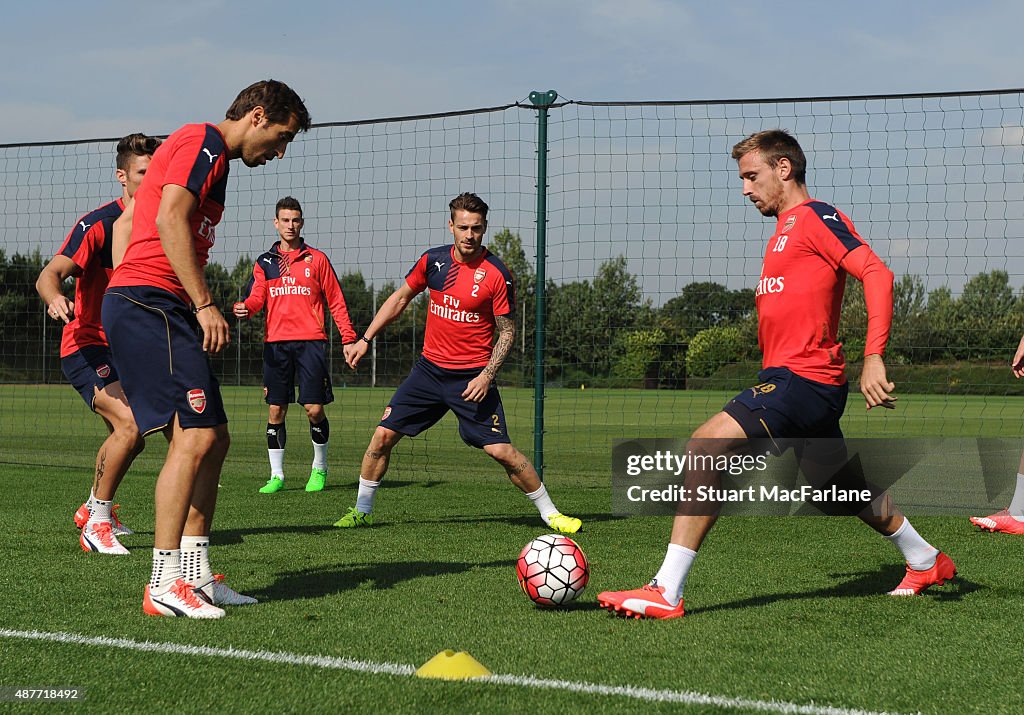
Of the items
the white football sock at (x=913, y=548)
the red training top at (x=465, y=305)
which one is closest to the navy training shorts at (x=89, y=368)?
the red training top at (x=465, y=305)

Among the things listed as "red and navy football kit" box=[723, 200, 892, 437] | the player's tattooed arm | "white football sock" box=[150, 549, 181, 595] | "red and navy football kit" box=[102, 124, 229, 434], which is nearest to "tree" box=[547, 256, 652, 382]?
the player's tattooed arm

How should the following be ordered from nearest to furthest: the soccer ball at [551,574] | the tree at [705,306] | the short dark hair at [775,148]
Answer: the soccer ball at [551,574], the short dark hair at [775,148], the tree at [705,306]

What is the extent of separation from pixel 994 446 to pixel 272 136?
13314mm

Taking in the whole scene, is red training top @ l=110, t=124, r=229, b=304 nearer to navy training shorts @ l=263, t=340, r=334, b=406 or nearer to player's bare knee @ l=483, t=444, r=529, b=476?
player's bare knee @ l=483, t=444, r=529, b=476

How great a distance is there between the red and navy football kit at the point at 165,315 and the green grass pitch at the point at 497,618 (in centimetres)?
87

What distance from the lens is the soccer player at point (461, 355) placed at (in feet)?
23.7

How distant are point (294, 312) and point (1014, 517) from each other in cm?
649

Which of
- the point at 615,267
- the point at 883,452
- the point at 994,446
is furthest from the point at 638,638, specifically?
the point at 994,446

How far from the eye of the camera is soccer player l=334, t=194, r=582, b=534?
7223mm

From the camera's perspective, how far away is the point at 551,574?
4.66 m

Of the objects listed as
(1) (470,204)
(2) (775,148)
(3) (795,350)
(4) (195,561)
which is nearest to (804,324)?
(3) (795,350)

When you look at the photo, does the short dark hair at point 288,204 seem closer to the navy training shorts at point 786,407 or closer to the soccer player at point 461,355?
the soccer player at point 461,355

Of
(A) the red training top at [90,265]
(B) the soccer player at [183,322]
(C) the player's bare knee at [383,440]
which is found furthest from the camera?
(C) the player's bare knee at [383,440]

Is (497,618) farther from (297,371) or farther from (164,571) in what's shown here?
(297,371)
